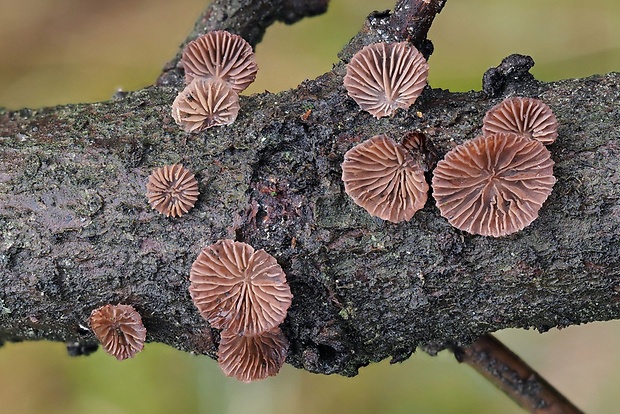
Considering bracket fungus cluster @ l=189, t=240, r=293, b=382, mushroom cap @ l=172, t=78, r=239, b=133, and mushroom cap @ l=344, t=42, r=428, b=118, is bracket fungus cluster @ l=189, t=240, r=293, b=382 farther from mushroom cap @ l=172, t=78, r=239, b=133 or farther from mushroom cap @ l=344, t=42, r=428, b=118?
mushroom cap @ l=344, t=42, r=428, b=118

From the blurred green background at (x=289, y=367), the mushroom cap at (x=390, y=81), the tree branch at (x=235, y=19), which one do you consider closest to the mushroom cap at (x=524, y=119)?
the mushroom cap at (x=390, y=81)

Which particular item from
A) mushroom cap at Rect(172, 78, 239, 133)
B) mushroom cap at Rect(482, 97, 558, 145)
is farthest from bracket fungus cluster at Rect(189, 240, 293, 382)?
mushroom cap at Rect(482, 97, 558, 145)

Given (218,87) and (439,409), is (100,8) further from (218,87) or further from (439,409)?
(439,409)

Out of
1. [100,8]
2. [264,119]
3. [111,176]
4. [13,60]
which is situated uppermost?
[100,8]

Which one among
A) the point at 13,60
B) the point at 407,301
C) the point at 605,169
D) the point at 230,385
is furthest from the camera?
the point at 13,60

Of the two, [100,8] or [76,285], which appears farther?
[100,8]

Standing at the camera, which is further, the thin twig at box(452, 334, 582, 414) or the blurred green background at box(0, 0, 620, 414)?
the blurred green background at box(0, 0, 620, 414)

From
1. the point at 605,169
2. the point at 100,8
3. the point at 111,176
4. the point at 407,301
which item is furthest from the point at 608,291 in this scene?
the point at 100,8

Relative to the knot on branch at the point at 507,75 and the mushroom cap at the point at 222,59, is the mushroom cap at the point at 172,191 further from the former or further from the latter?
the knot on branch at the point at 507,75
